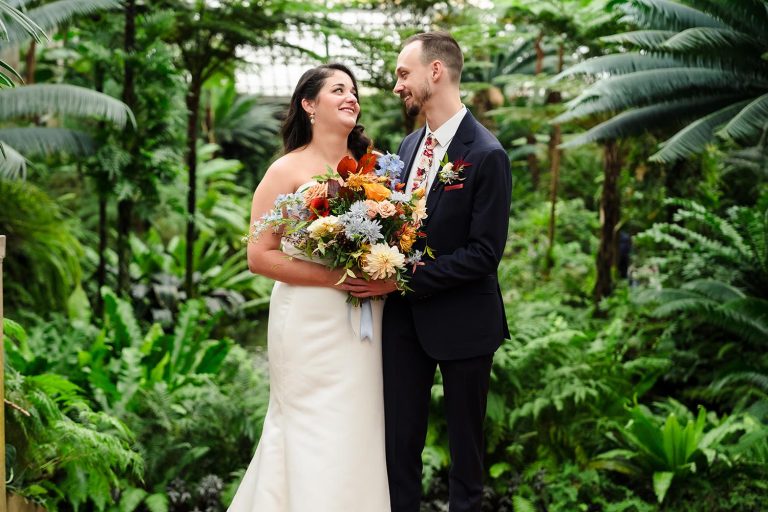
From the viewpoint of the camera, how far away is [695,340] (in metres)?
7.25

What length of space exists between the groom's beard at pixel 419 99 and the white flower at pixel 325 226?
598 millimetres

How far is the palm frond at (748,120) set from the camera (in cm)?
561

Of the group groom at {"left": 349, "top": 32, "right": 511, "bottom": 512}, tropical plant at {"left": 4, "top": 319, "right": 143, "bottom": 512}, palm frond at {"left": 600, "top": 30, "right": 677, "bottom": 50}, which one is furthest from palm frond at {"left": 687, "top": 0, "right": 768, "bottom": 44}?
tropical plant at {"left": 4, "top": 319, "right": 143, "bottom": 512}

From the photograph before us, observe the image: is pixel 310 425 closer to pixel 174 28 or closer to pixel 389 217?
pixel 389 217

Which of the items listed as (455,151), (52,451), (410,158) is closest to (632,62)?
(410,158)

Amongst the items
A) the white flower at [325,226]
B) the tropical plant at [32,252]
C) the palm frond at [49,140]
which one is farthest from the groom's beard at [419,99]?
the tropical plant at [32,252]

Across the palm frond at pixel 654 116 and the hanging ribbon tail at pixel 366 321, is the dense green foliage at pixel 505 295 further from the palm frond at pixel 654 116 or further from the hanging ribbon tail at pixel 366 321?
the hanging ribbon tail at pixel 366 321

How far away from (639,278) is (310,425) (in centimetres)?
708

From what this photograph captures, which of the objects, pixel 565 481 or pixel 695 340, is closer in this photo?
pixel 565 481

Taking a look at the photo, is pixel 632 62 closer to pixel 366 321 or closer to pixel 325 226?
pixel 366 321

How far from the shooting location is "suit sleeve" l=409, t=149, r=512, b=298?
10.5ft

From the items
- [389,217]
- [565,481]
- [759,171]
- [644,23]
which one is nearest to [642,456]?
[565,481]

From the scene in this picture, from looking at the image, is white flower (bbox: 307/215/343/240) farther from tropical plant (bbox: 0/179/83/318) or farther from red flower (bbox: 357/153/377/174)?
tropical plant (bbox: 0/179/83/318)

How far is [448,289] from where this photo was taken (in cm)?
334
